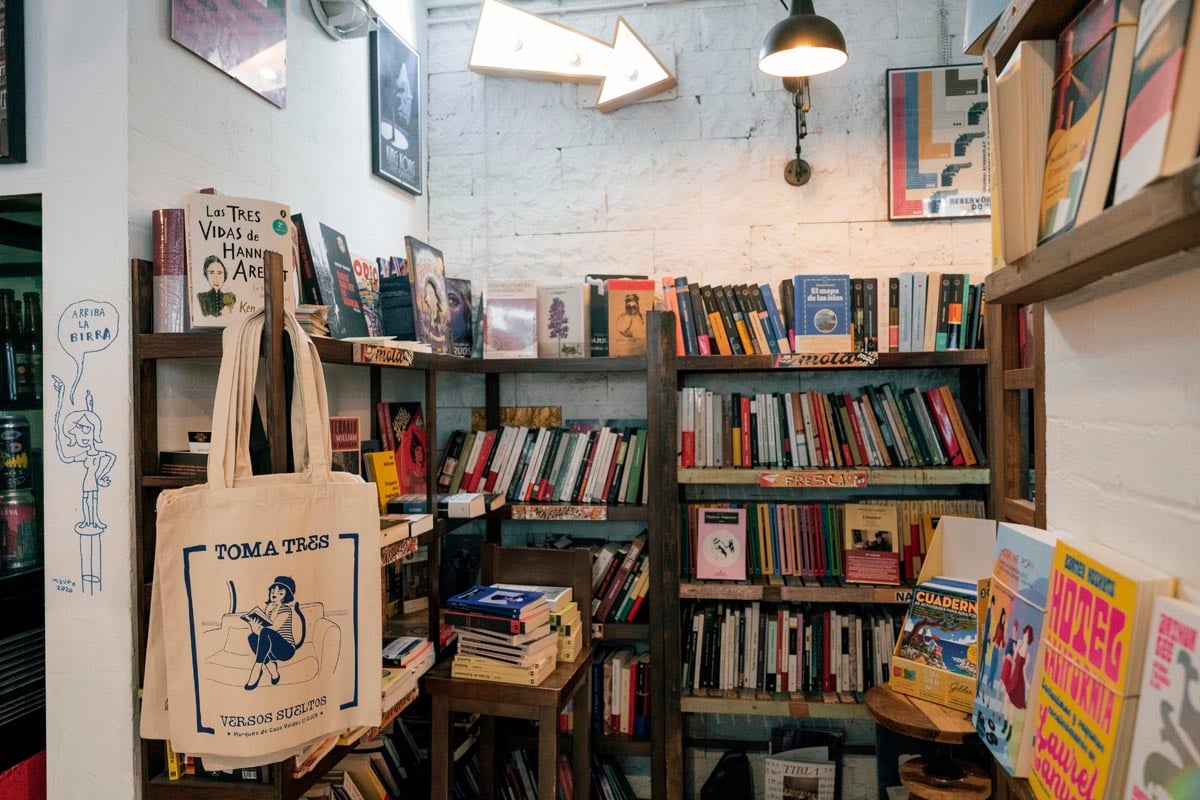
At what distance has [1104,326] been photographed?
0.92 meters

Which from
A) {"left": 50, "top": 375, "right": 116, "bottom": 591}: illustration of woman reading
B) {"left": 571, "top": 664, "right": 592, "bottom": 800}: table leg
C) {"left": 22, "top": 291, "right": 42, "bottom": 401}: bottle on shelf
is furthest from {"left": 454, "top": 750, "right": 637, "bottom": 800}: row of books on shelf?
{"left": 22, "top": 291, "right": 42, "bottom": 401}: bottle on shelf

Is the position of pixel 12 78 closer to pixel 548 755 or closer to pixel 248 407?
pixel 248 407

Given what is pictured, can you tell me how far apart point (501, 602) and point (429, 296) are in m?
1.03

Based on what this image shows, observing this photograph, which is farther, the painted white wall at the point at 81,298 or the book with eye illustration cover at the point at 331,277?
the book with eye illustration cover at the point at 331,277

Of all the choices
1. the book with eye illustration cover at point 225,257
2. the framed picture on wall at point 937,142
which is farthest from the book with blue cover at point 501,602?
the framed picture on wall at point 937,142

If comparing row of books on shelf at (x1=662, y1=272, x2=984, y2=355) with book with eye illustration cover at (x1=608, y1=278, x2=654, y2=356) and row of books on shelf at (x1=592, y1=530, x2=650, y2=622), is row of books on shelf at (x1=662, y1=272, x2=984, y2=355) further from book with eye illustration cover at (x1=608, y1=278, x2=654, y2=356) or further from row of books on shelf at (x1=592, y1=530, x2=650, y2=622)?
row of books on shelf at (x1=592, y1=530, x2=650, y2=622)

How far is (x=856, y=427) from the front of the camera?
2.65 meters

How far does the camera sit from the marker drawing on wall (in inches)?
65.4

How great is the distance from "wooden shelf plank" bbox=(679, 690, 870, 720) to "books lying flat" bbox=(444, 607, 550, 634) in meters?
0.68

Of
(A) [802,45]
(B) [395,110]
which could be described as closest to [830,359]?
(A) [802,45]

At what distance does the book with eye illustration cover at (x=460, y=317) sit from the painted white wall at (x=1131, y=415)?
6.63 feet

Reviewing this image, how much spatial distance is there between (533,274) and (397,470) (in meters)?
1.09

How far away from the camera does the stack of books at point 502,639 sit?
2182 mm

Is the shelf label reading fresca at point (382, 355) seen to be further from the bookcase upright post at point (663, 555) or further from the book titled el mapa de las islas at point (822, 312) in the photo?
the book titled el mapa de las islas at point (822, 312)
